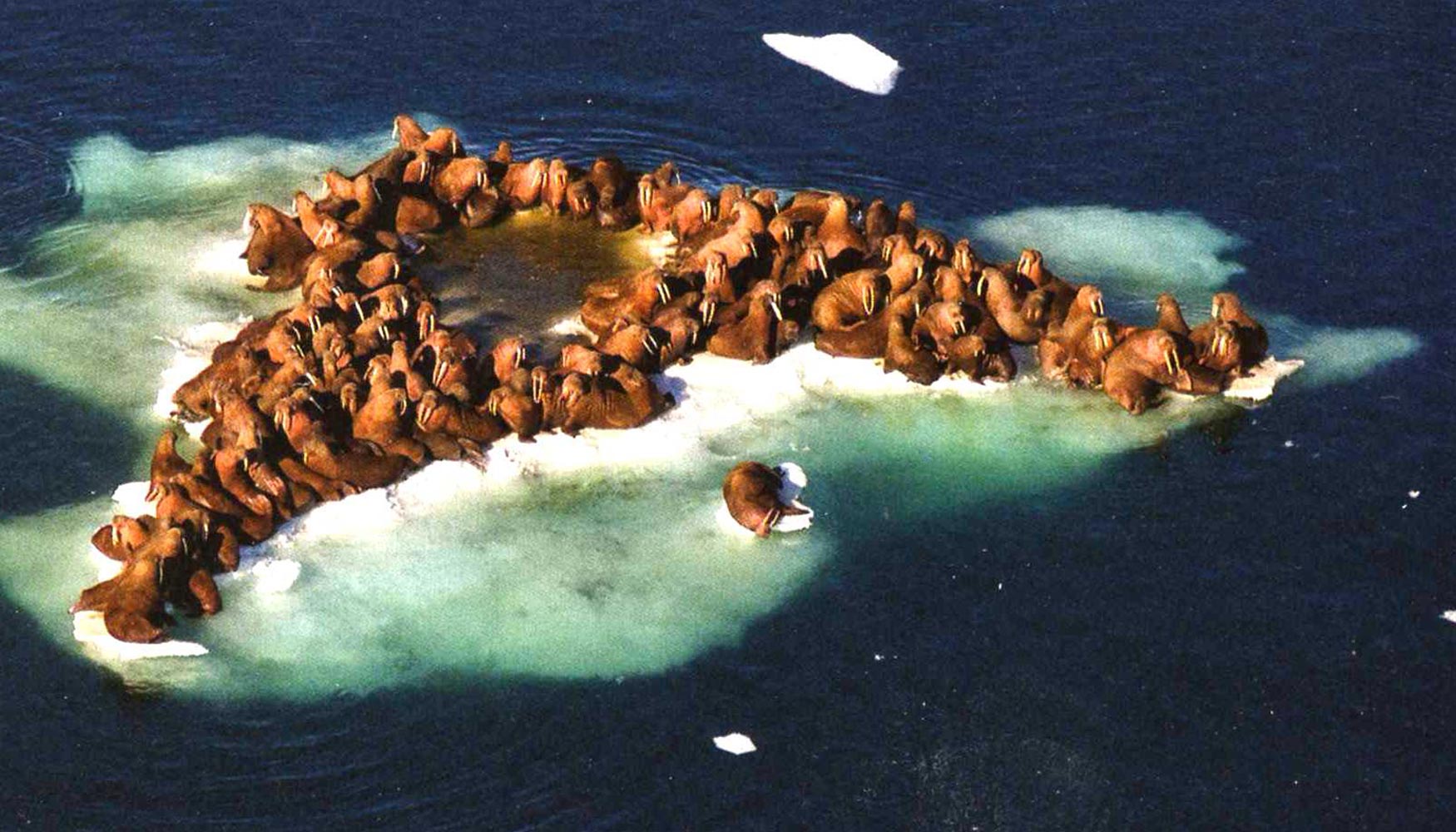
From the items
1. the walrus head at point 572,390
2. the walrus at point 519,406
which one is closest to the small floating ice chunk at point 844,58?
the walrus head at point 572,390

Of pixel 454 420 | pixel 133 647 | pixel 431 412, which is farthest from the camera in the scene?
pixel 454 420

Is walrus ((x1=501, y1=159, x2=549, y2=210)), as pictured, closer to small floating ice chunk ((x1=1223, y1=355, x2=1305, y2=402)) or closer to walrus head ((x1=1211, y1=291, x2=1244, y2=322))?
walrus head ((x1=1211, y1=291, x2=1244, y2=322))

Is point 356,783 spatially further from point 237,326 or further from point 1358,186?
point 1358,186

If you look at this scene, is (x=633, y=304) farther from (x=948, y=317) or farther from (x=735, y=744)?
(x=735, y=744)

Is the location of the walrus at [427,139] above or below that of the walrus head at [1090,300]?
above

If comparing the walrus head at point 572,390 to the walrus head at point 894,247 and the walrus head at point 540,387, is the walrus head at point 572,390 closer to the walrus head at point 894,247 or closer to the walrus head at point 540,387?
the walrus head at point 540,387

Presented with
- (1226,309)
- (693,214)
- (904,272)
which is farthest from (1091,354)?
(693,214)

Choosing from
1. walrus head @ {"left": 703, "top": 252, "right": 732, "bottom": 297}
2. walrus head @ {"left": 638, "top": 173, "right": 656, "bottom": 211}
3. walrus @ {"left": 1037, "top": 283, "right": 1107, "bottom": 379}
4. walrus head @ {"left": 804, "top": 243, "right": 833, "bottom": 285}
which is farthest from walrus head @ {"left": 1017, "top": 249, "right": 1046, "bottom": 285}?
walrus head @ {"left": 638, "top": 173, "right": 656, "bottom": 211}
